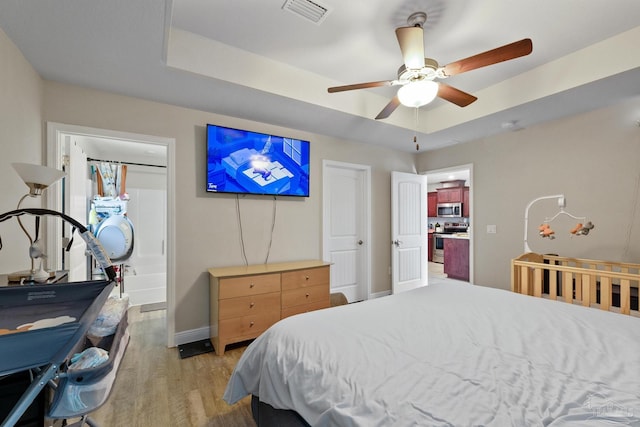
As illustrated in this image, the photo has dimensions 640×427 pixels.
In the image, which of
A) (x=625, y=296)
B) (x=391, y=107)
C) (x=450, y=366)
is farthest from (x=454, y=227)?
(x=450, y=366)

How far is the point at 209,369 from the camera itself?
7.57ft

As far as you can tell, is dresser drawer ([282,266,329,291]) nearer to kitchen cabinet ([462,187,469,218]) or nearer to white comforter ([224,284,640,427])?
white comforter ([224,284,640,427])

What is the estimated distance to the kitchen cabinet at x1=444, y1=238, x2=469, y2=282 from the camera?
5.20 metres

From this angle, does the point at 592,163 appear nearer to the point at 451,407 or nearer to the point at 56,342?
the point at 451,407

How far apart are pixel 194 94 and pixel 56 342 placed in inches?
94.8

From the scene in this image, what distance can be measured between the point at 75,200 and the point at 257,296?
6.53ft

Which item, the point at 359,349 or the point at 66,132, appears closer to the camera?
the point at 359,349

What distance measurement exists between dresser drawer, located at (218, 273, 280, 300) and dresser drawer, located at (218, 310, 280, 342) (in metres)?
0.23

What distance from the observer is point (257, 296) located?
8.87ft

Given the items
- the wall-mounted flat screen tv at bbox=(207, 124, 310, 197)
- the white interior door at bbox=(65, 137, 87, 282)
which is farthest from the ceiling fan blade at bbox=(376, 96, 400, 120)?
the white interior door at bbox=(65, 137, 87, 282)

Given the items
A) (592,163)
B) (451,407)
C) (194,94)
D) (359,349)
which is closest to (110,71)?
(194,94)

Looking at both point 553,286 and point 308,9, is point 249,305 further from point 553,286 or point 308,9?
point 553,286

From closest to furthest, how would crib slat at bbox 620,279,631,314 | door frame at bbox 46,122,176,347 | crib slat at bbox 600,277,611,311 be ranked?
crib slat at bbox 620,279,631,314 < crib slat at bbox 600,277,611,311 < door frame at bbox 46,122,176,347

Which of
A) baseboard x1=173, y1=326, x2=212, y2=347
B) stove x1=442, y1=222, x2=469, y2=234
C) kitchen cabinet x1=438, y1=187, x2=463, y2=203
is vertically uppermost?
kitchen cabinet x1=438, y1=187, x2=463, y2=203
